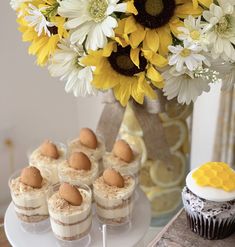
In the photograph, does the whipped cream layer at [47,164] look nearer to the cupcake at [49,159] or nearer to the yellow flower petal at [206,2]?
the cupcake at [49,159]

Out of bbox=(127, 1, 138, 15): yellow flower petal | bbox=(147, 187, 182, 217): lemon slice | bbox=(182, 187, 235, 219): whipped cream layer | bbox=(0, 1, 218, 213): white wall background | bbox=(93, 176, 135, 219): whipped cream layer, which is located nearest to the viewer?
bbox=(127, 1, 138, 15): yellow flower petal

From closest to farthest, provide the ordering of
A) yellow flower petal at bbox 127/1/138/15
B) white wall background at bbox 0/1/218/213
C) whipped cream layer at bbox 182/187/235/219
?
yellow flower petal at bbox 127/1/138/15, whipped cream layer at bbox 182/187/235/219, white wall background at bbox 0/1/218/213

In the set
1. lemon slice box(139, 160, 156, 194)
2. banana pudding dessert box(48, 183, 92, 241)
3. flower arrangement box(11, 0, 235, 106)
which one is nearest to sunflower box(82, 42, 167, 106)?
flower arrangement box(11, 0, 235, 106)

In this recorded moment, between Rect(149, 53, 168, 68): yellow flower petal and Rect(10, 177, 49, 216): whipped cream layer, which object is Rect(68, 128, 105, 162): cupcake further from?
Rect(149, 53, 168, 68): yellow flower petal

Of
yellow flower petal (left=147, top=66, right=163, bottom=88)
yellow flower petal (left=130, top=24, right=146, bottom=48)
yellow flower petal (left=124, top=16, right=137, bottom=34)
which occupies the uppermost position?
yellow flower petal (left=124, top=16, right=137, bottom=34)

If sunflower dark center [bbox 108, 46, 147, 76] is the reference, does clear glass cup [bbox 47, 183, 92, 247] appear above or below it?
below

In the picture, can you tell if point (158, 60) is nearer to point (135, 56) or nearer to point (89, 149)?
point (135, 56)
